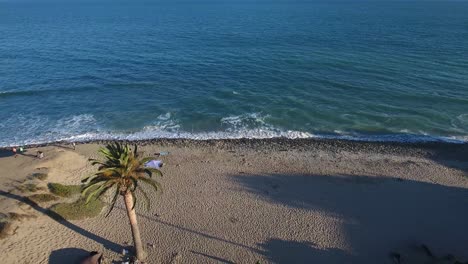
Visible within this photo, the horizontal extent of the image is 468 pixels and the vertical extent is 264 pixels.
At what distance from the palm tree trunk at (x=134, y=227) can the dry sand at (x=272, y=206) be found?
3.55 feet

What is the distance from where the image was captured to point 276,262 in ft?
86.6

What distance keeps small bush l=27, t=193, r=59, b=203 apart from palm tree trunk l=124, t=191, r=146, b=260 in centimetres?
1081

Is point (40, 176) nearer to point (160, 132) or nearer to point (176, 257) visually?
point (176, 257)

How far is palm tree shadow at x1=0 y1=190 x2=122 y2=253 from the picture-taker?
27312 millimetres

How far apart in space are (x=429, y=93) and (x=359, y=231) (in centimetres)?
3789

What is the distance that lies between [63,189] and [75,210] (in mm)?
3228

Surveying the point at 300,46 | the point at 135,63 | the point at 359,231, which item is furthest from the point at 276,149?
the point at 300,46

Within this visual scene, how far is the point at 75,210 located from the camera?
30250 mm

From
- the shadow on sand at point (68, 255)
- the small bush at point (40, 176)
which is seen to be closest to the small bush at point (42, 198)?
the small bush at point (40, 176)

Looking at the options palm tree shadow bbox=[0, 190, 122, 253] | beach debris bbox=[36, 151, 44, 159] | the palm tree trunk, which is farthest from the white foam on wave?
the palm tree trunk

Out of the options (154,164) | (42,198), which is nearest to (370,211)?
(154,164)

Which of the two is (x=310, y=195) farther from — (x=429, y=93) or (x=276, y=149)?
(x=429, y=93)

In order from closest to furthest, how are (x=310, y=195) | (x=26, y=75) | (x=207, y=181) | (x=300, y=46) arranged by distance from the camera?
(x=310, y=195), (x=207, y=181), (x=26, y=75), (x=300, y=46)

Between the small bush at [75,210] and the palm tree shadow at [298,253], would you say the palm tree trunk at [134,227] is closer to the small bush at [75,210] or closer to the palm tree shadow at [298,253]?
the small bush at [75,210]
